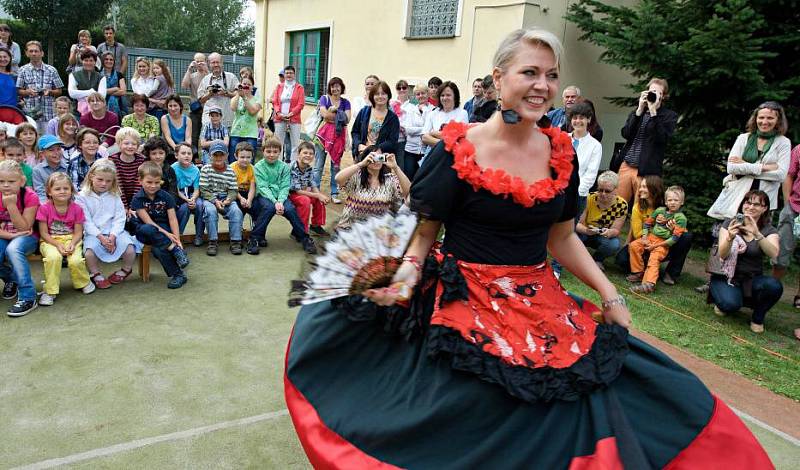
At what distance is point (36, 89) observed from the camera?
8711 mm

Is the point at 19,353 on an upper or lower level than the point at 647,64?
lower

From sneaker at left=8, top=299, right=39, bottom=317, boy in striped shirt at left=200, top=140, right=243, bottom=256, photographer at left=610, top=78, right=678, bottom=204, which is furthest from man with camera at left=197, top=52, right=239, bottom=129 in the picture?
photographer at left=610, top=78, right=678, bottom=204

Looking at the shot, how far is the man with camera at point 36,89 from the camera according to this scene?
868cm

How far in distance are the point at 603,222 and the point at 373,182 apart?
8.89 feet

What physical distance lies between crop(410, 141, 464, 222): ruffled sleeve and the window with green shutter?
14.2 metres

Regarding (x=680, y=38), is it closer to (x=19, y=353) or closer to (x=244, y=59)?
(x=19, y=353)

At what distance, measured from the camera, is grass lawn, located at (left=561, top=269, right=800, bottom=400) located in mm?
4547

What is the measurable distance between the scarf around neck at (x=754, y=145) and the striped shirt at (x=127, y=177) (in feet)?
20.8

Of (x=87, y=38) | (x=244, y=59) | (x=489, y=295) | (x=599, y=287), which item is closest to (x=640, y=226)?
(x=599, y=287)

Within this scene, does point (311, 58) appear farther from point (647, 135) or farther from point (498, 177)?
point (498, 177)

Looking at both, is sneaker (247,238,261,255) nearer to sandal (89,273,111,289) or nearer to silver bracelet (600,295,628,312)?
sandal (89,273,111,289)

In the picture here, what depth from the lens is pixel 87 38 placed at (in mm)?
10125

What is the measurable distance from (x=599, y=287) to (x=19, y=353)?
3.56 metres

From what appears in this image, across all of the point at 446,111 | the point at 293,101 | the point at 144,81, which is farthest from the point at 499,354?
the point at 144,81
